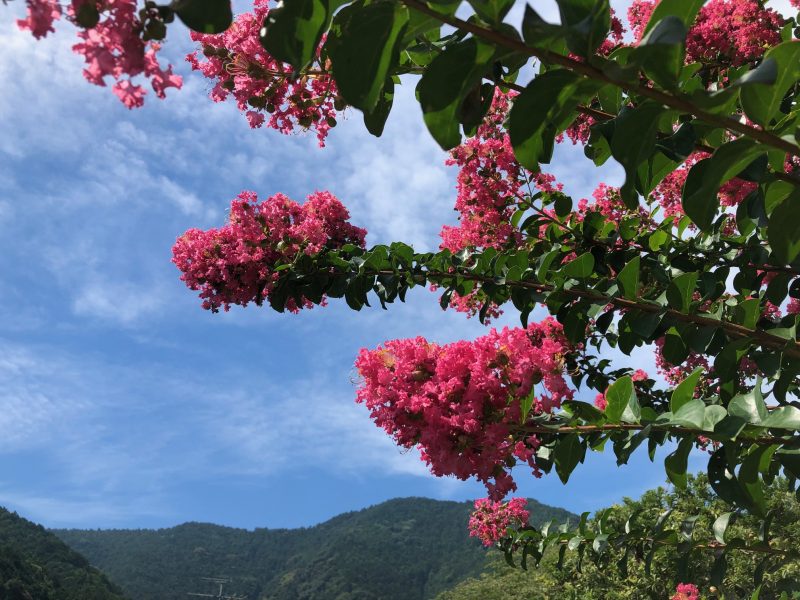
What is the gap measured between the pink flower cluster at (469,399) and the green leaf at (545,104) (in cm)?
141

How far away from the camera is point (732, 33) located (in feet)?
15.0

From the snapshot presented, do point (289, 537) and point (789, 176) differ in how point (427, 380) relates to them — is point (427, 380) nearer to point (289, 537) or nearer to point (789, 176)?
point (789, 176)

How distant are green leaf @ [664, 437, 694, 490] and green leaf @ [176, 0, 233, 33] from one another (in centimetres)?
177

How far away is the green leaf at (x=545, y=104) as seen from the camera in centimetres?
113

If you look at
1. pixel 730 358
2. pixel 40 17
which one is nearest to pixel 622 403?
pixel 730 358

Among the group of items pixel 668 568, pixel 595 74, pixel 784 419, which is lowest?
pixel 784 419

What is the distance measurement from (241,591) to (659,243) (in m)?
128

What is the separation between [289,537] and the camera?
138 m

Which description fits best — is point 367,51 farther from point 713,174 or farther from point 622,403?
point 622,403

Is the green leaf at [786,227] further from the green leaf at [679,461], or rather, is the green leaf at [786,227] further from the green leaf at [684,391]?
the green leaf at [679,461]

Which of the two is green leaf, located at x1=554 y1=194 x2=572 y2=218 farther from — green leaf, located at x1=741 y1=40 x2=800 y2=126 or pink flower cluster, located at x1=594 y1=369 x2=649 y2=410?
green leaf, located at x1=741 y1=40 x2=800 y2=126

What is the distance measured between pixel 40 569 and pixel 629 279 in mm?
78363

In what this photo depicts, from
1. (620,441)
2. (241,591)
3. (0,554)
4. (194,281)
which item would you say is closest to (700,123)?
(620,441)

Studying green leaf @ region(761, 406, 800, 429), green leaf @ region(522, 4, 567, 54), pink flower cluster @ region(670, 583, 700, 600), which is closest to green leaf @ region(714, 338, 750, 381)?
green leaf @ region(761, 406, 800, 429)
